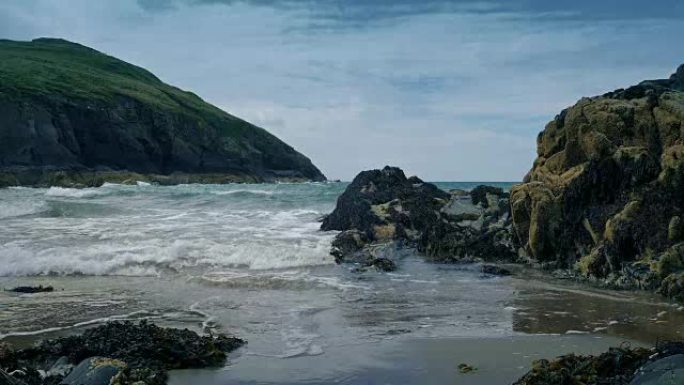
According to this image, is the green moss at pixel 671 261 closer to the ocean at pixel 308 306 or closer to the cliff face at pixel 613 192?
the cliff face at pixel 613 192

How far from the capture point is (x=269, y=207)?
35906 mm

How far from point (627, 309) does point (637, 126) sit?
723cm

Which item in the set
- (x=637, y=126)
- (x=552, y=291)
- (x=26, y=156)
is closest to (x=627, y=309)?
(x=552, y=291)

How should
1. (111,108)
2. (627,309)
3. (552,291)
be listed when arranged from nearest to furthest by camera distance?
(627,309) < (552,291) < (111,108)

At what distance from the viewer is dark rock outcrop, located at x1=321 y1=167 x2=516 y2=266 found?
18.2m

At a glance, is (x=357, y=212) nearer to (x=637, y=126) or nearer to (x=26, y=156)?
(x=637, y=126)

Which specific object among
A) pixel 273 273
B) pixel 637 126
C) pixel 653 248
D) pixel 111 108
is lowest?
pixel 273 273

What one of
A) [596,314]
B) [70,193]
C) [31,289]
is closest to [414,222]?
[596,314]

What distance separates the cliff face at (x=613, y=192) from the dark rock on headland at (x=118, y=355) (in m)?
9.09

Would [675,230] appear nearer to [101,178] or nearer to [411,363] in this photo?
[411,363]

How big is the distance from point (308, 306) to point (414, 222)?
11.4 m

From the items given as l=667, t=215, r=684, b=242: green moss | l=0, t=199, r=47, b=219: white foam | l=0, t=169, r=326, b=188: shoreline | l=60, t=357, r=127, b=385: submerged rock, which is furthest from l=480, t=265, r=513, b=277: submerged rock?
l=0, t=169, r=326, b=188: shoreline

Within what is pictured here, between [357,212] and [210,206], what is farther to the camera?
[210,206]

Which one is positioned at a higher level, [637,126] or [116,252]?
[637,126]
